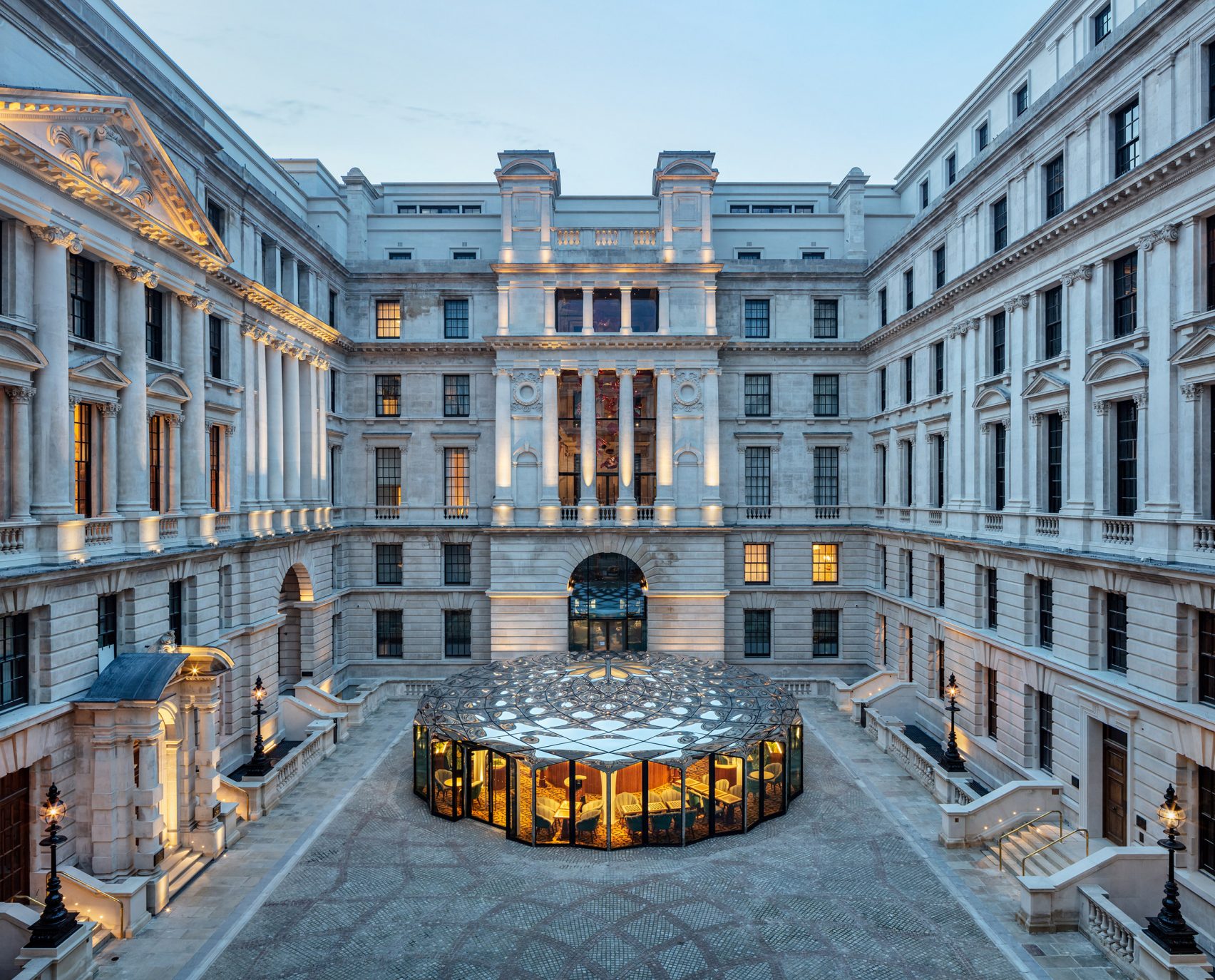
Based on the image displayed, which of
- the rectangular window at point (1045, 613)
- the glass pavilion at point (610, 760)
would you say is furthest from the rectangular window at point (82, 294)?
the rectangular window at point (1045, 613)

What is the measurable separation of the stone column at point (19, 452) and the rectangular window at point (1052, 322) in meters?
29.1

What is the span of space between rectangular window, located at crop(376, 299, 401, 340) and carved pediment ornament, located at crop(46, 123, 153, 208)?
18.9m

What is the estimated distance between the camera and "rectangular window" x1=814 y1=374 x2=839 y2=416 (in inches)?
1583

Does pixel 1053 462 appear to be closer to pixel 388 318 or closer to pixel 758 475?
pixel 758 475

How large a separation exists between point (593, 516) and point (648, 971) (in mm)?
23708

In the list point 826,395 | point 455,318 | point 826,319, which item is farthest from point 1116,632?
point 455,318

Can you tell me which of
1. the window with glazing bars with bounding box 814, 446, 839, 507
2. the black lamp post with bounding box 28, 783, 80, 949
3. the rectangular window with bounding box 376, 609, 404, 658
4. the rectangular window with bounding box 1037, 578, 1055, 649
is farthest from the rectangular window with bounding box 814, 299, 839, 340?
the black lamp post with bounding box 28, 783, 80, 949

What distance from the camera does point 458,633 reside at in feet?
131

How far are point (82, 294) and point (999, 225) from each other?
29.7 meters

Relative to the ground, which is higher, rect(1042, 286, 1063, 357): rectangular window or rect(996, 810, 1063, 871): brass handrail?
rect(1042, 286, 1063, 357): rectangular window

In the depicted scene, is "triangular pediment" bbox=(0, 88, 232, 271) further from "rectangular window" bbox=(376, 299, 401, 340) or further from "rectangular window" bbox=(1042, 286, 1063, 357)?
"rectangular window" bbox=(1042, 286, 1063, 357)

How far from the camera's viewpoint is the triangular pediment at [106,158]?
17062 mm

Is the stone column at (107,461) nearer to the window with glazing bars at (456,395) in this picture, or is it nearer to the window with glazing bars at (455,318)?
the window with glazing bars at (456,395)

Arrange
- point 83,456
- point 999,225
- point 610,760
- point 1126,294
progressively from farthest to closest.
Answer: point 999,225
point 610,760
point 1126,294
point 83,456
